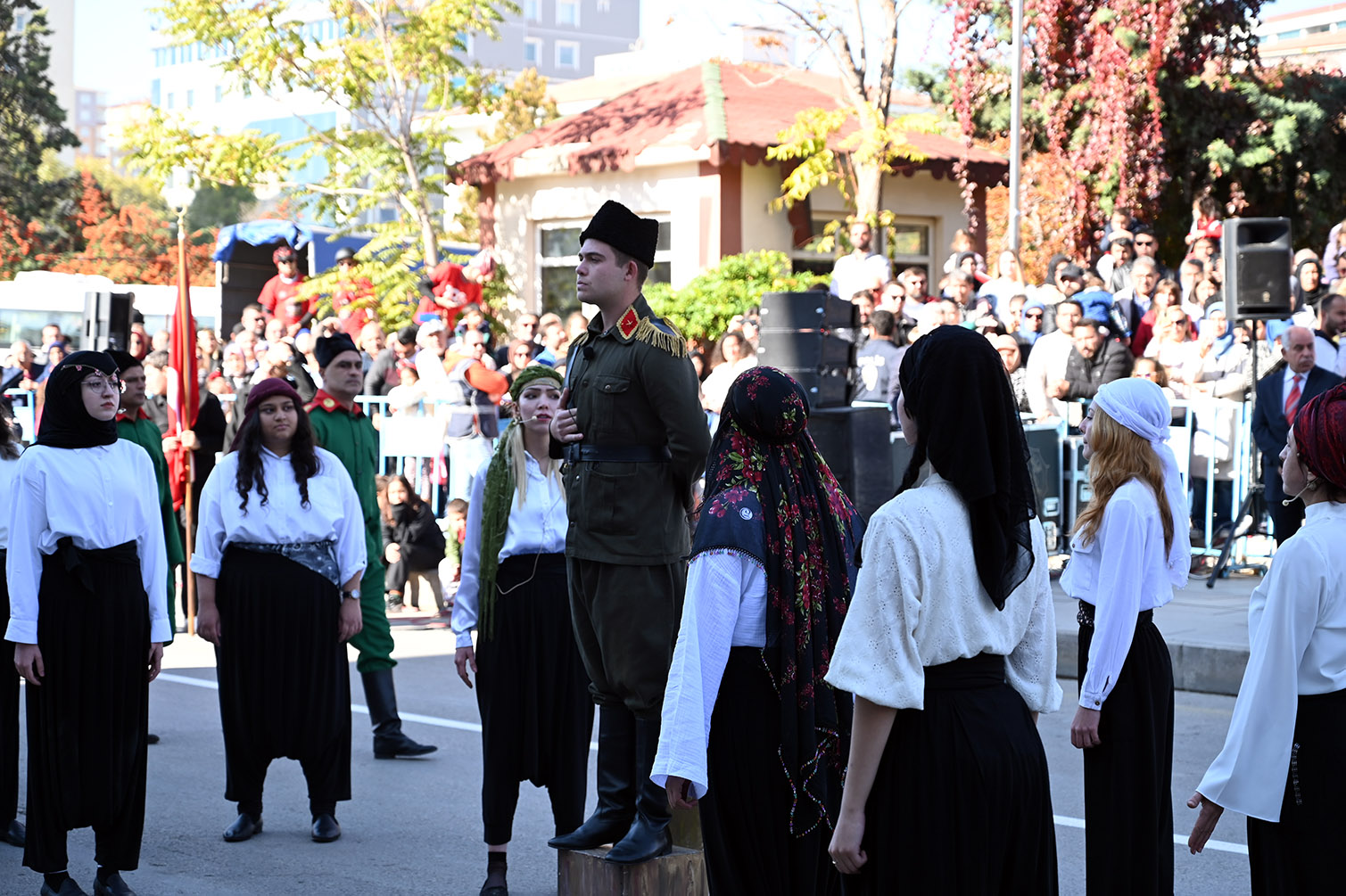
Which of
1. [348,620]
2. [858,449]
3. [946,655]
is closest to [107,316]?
[858,449]

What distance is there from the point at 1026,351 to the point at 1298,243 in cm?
1121

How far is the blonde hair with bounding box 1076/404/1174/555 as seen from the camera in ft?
17.4

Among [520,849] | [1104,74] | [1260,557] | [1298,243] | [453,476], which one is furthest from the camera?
[1298,243]

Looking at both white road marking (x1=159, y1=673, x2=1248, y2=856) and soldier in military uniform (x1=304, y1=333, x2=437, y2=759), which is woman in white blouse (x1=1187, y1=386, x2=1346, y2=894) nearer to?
white road marking (x1=159, y1=673, x2=1248, y2=856)

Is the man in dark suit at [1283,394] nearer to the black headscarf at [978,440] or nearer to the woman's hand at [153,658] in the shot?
the woman's hand at [153,658]

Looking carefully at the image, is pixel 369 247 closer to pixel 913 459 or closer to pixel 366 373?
pixel 366 373

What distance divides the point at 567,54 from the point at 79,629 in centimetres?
13251

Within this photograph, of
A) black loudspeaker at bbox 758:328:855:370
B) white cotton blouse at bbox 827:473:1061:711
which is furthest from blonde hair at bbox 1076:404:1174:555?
black loudspeaker at bbox 758:328:855:370

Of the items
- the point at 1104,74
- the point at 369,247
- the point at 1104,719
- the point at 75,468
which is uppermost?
the point at 1104,74

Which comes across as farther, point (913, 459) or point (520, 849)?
point (520, 849)

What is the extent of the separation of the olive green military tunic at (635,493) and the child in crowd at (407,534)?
27.7 ft

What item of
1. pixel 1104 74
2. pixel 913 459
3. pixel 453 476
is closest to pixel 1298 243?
pixel 1104 74

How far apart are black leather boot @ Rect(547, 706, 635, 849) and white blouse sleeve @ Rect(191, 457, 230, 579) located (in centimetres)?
230

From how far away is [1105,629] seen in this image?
16.9 ft
